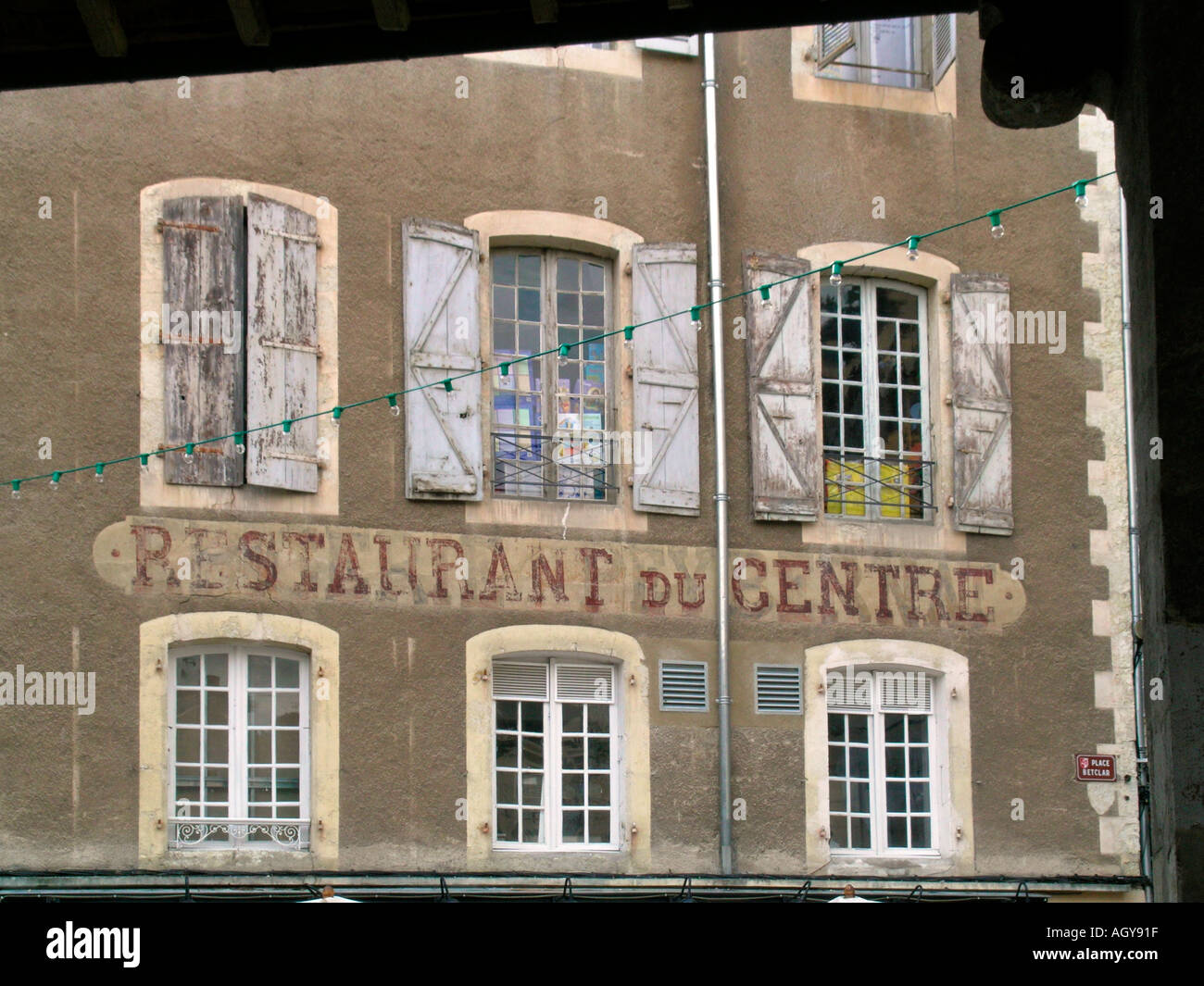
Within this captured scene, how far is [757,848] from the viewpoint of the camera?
44.8 feet

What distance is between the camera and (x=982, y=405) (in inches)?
579

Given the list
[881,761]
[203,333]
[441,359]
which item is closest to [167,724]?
[203,333]

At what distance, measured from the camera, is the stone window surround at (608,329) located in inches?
532

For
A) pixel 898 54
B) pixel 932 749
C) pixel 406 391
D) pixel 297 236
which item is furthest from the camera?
pixel 898 54

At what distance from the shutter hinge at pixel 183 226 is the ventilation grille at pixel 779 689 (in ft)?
15.6

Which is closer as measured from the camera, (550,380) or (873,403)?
(550,380)

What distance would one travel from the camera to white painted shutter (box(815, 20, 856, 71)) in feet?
48.2

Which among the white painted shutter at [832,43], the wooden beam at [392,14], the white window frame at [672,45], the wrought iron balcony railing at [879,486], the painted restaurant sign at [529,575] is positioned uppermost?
the white painted shutter at [832,43]

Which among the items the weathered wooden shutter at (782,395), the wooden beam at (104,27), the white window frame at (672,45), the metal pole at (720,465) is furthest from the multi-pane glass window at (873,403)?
the wooden beam at (104,27)

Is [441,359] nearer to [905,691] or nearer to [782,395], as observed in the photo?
[782,395]

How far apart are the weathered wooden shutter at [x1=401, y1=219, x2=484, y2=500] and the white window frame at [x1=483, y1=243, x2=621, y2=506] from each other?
214 millimetres

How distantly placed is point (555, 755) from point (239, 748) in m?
2.14

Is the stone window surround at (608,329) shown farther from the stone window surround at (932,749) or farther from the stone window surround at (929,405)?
the stone window surround at (932,749)

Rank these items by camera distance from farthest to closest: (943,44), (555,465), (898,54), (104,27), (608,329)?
1. (898,54)
2. (943,44)
3. (608,329)
4. (555,465)
5. (104,27)
